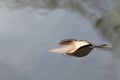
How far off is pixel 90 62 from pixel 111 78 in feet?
0.40

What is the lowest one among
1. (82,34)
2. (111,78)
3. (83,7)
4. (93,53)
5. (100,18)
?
(111,78)

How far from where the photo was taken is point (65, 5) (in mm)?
1827

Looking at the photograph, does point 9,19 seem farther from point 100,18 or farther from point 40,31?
point 100,18

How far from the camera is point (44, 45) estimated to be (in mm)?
1534

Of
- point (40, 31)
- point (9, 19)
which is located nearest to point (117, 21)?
point (40, 31)

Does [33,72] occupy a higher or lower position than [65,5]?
lower

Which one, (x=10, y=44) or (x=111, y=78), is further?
(x=10, y=44)

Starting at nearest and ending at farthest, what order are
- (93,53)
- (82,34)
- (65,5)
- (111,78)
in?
(111,78)
(93,53)
(82,34)
(65,5)

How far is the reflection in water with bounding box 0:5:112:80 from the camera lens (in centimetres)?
135

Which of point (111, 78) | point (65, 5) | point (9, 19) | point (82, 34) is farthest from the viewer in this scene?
point (65, 5)

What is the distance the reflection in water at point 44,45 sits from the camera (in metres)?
1.35

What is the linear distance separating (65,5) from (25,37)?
12.9 inches

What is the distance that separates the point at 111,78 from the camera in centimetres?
133

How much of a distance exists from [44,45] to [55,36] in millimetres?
84
